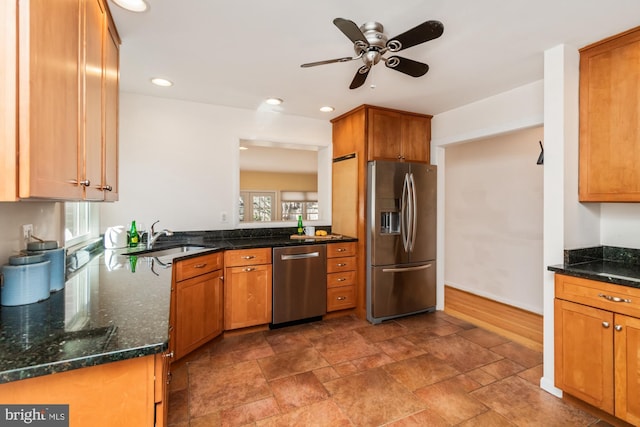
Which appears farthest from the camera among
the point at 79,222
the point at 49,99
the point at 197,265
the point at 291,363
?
the point at 79,222

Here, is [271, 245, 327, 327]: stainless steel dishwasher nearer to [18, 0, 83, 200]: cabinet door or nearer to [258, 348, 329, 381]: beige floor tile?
[258, 348, 329, 381]: beige floor tile

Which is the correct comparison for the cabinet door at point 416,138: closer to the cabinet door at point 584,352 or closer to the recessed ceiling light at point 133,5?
the cabinet door at point 584,352

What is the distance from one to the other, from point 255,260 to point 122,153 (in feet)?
5.54

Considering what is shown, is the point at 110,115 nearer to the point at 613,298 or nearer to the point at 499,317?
the point at 613,298

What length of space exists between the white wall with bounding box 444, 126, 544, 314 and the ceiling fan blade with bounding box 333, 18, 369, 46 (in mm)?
2766

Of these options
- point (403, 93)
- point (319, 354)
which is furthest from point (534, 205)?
point (319, 354)

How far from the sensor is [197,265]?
8.73ft

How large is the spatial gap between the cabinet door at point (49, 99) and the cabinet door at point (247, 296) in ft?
6.48

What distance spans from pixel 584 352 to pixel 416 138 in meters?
2.56

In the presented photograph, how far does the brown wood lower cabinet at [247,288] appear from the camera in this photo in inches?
119

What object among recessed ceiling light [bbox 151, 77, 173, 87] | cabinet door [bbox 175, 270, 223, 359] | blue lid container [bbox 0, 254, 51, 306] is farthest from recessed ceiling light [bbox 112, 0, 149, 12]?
cabinet door [bbox 175, 270, 223, 359]

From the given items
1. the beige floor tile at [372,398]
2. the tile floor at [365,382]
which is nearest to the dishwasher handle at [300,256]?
the tile floor at [365,382]

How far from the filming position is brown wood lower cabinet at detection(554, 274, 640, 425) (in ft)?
5.70

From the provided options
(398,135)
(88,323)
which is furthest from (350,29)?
(398,135)
